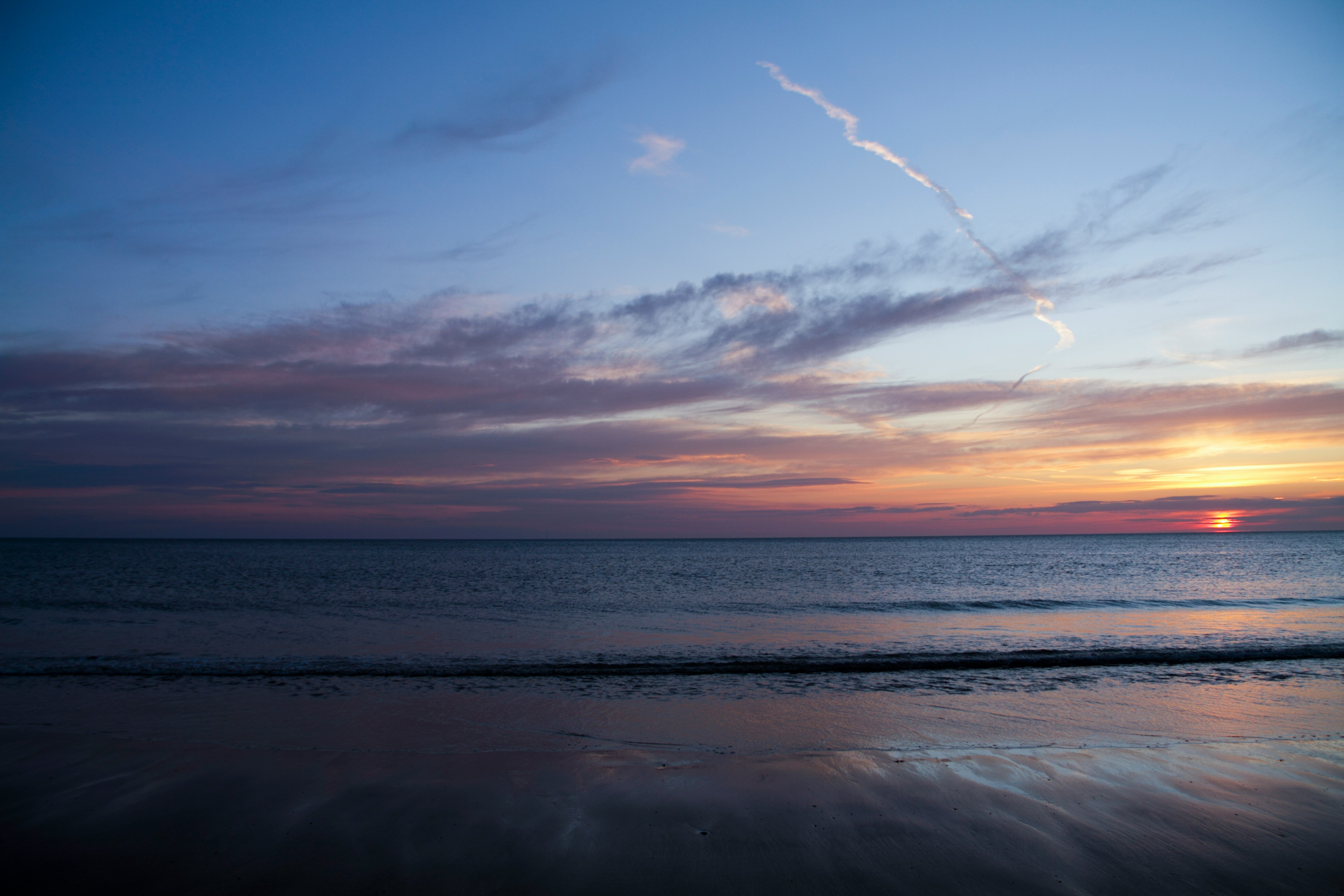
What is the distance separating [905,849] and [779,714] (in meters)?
4.80

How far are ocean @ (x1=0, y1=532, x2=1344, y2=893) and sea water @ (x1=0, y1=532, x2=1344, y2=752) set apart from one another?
125 mm

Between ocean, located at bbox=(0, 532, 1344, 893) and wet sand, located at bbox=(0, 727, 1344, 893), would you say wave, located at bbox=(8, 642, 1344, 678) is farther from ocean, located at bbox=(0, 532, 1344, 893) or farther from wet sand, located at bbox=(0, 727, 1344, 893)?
wet sand, located at bbox=(0, 727, 1344, 893)

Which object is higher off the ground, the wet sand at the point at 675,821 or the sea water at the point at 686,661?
the wet sand at the point at 675,821

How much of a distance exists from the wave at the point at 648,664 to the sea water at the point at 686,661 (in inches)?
3.5

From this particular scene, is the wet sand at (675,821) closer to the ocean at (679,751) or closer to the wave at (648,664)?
the ocean at (679,751)

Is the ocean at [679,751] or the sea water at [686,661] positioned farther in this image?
the sea water at [686,661]

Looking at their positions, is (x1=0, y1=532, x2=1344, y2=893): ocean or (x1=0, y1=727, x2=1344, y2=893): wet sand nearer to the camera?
(x1=0, y1=727, x2=1344, y2=893): wet sand

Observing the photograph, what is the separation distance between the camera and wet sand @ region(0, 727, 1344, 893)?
536 cm

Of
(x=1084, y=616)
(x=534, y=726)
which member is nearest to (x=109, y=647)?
(x=534, y=726)

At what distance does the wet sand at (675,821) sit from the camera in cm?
536

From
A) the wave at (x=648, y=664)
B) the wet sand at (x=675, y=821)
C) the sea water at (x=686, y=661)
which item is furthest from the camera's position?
the wave at (x=648, y=664)

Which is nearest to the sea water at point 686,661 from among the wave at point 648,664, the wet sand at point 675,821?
the wave at point 648,664

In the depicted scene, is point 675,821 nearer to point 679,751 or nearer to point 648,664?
point 679,751

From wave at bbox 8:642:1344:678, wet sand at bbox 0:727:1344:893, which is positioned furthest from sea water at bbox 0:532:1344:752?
wet sand at bbox 0:727:1344:893
